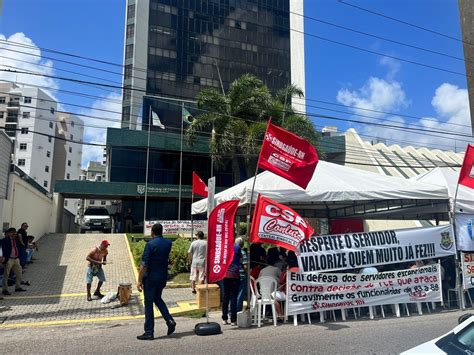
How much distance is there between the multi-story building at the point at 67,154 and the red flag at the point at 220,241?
244ft

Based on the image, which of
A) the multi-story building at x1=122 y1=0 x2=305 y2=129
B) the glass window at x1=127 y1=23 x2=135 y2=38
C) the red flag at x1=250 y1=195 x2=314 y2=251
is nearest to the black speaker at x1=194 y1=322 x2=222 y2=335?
the red flag at x1=250 y1=195 x2=314 y2=251

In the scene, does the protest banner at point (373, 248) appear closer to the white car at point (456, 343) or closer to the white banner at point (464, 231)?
the white banner at point (464, 231)

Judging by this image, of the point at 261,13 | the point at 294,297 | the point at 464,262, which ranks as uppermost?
the point at 261,13

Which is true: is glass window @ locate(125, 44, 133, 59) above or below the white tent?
above

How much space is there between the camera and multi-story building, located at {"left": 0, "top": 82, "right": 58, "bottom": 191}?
226ft

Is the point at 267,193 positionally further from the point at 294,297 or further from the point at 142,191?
the point at 142,191

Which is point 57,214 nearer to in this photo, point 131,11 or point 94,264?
point 94,264

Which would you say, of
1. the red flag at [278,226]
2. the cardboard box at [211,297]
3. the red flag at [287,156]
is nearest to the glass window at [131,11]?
the red flag at [287,156]

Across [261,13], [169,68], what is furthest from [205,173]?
[261,13]

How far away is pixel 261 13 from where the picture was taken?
6581cm

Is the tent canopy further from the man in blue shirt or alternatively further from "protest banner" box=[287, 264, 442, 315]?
the man in blue shirt

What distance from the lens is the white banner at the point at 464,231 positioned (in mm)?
9188

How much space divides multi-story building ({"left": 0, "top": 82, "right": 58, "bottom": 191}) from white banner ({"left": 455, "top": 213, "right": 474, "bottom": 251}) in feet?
232

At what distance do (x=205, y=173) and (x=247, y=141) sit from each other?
1424 centimetres
